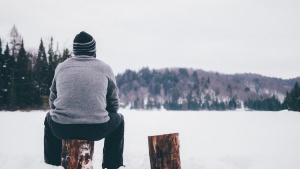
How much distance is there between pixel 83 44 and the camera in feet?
10.3

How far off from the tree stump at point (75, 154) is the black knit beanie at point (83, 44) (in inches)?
38.9

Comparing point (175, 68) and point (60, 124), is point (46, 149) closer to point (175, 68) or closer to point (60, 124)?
point (60, 124)

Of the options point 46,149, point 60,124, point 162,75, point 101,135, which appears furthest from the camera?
point 162,75

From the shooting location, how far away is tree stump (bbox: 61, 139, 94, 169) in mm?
2998

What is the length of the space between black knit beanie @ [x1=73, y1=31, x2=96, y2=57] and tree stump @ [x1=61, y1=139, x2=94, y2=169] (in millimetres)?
987

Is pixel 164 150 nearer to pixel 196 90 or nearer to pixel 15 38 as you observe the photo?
pixel 15 38

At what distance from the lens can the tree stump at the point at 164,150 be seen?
3594 millimetres

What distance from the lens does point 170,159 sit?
3.61 m

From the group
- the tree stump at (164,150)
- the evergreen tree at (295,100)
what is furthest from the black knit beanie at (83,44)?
the evergreen tree at (295,100)

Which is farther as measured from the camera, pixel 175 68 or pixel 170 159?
pixel 175 68

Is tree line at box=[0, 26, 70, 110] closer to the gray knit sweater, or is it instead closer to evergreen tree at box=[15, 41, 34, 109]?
evergreen tree at box=[15, 41, 34, 109]

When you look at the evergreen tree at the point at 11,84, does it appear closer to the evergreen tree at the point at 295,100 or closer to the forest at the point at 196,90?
the evergreen tree at the point at 295,100

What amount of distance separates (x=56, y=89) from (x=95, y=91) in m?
0.60

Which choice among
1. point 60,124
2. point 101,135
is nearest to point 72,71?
point 60,124
